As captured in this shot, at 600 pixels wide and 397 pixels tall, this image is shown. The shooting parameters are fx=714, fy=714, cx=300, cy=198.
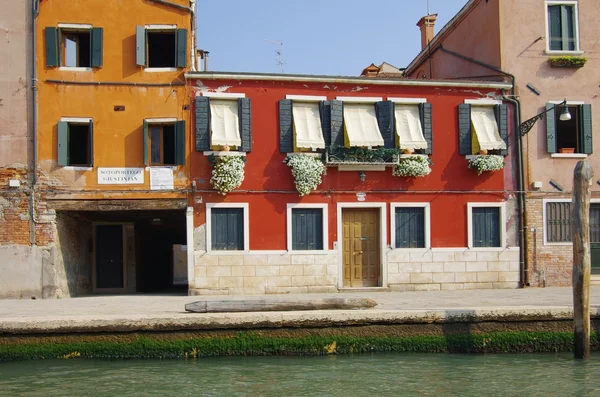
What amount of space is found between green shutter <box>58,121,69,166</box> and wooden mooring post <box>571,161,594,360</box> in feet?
37.2

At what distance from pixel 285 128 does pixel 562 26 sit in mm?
7905

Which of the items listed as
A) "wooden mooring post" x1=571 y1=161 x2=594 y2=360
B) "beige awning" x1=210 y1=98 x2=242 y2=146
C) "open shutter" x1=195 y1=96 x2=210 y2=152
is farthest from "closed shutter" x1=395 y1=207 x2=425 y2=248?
"wooden mooring post" x1=571 y1=161 x2=594 y2=360

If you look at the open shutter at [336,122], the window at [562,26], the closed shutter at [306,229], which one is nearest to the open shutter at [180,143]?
the closed shutter at [306,229]

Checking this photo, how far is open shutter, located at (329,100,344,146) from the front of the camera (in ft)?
58.1

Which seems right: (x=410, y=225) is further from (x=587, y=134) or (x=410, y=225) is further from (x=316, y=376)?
(x=316, y=376)

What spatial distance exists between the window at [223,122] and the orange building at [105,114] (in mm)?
423

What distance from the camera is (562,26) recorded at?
18.9 metres

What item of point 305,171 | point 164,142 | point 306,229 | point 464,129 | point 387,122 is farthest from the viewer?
point 464,129

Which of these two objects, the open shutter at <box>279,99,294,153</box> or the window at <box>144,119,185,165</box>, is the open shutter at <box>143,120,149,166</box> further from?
the open shutter at <box>279,99,294,153</box>

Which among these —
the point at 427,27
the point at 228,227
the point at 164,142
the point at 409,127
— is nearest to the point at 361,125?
the point at 409,127

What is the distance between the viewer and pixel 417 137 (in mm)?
18016

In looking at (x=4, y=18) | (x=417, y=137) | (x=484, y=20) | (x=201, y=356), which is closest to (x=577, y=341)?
(x=201, y=356)

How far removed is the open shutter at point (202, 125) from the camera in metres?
17.3

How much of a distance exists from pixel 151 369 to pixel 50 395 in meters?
1.85
